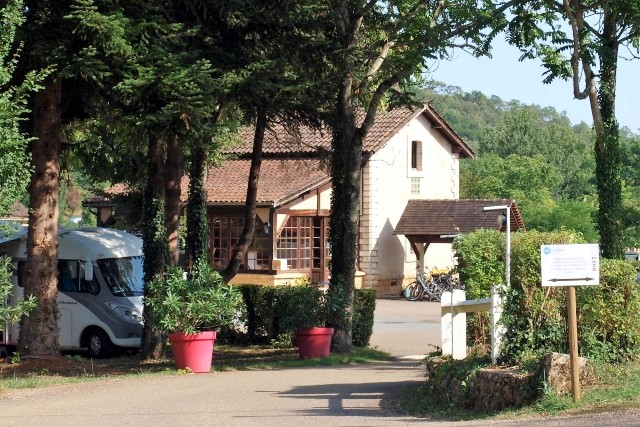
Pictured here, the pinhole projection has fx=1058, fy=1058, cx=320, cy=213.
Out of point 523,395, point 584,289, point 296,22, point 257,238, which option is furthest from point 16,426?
point 257,238

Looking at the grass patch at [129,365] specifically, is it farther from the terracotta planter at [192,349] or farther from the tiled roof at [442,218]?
the tiled roof at [442,218]

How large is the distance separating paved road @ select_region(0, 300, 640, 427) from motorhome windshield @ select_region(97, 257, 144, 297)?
7376 mm

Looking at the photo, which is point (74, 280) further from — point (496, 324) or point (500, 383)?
point (500, 383)

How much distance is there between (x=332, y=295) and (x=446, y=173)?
83.4ft

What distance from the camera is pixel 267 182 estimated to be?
128 feet

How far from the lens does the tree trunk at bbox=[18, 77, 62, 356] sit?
18453mm

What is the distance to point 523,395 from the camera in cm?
1100

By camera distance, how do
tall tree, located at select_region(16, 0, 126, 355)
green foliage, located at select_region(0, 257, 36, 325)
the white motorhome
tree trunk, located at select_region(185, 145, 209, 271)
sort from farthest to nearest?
the white motorhome → tree trunk, located at select_region(185, 145, 209, 271) → tall tree, located at select_region(16, 0, 126, 355) → green foliage, located at select_region(0, 257, 36, 325)

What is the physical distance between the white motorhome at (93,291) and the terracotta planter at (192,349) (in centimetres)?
568

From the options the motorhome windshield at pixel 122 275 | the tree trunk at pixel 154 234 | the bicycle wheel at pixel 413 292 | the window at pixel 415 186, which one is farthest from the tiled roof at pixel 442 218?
the tree trunk at pixel 154 234

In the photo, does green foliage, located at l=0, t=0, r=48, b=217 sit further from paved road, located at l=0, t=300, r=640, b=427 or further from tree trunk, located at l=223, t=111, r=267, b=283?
tree trunk, located at l=223, t=111, r=267, b=283

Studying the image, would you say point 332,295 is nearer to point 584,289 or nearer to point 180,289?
point 180,289

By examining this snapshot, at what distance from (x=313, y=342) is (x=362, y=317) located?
2722 mm

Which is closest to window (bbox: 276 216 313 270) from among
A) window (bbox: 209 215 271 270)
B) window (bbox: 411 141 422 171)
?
window (bbox: 209 215 271 270)
